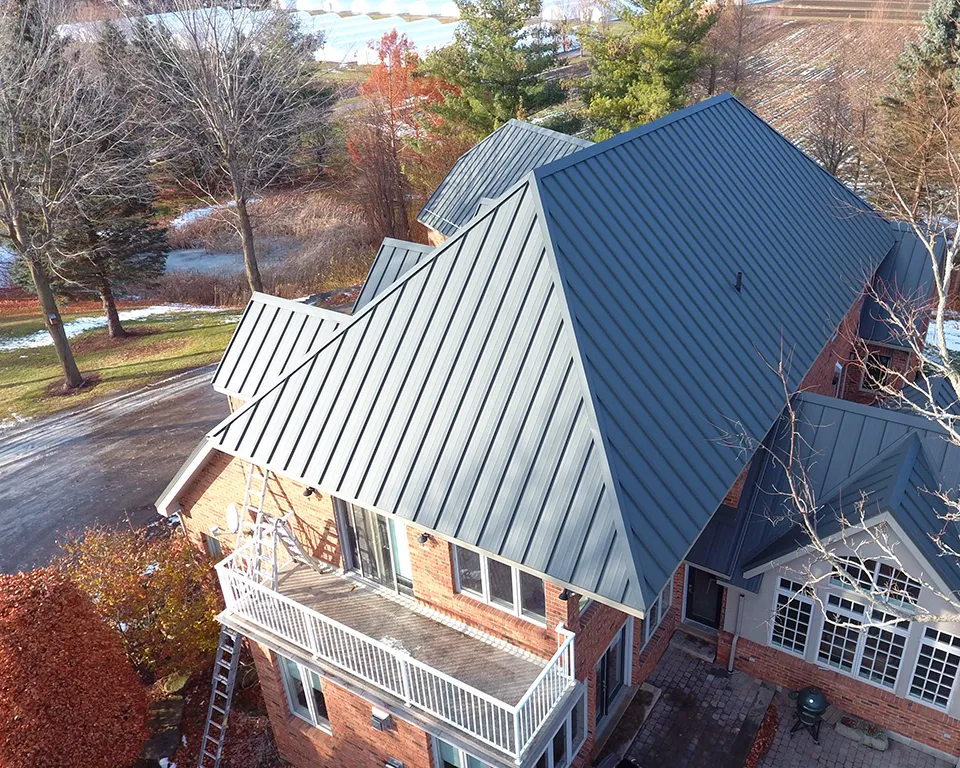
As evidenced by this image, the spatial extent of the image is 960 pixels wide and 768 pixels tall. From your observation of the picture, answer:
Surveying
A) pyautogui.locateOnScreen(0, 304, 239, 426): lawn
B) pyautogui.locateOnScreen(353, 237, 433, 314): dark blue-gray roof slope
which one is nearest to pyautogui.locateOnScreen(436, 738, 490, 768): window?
pyautogui.locateOnScreen(353, 237, 433, 314): dark blue-gray roof slope

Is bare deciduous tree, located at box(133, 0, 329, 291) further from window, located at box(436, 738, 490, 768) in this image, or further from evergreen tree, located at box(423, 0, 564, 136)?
window, located at box(436, 738, 490, 768)

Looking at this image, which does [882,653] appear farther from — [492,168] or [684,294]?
[492,168]

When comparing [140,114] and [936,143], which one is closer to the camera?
[936,143]

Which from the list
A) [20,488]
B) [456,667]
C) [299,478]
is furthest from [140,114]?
[456,667]

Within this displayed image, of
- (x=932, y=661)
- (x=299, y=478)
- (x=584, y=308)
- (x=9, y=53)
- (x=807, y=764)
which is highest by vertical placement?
(x=9, y=53)

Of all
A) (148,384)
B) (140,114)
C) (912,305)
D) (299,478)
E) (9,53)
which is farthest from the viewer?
(140,114)

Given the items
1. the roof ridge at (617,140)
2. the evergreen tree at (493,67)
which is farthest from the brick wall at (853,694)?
the evergreen tree at (493,67)

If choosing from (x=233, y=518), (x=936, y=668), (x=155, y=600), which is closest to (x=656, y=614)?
(x=936, y=668)

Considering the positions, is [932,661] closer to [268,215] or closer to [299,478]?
[299,478]
